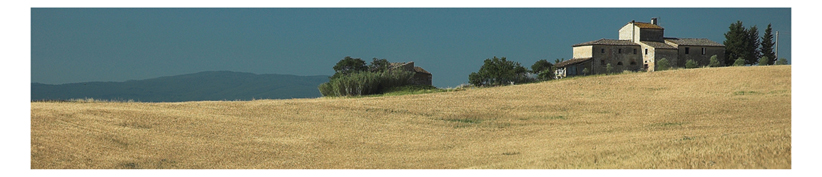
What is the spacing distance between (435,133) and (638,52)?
147ft

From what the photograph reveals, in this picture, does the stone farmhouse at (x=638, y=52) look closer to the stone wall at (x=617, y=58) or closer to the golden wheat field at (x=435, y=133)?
the stone wall at (x=617, y=58)

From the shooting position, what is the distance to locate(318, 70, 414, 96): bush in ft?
126

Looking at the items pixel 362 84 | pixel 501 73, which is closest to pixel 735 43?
pixel 501 73

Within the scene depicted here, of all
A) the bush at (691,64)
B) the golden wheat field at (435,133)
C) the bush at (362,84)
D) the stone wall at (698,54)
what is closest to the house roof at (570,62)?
the bush at (691,64)

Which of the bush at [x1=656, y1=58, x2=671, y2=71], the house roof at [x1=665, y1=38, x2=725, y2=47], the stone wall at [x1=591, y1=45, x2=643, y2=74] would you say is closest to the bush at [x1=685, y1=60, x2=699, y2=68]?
the bush at [x1=656, y1=58, x2=671, y2=71]

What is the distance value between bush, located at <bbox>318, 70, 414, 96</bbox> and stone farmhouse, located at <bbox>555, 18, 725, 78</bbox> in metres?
21.7

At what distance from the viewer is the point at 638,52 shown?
197 ft

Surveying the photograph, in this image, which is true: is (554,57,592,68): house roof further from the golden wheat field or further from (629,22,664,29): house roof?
the golden wheat field

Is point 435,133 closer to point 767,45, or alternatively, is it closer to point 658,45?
point 658,45

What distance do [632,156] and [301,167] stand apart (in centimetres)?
652

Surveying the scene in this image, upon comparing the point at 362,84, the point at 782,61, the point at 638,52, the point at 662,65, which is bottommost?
the point at 362,84

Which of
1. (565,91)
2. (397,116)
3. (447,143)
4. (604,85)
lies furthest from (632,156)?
(604,85)

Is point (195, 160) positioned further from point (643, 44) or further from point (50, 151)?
point (643, 44)

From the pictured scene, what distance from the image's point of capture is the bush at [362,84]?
38281 millimetres
